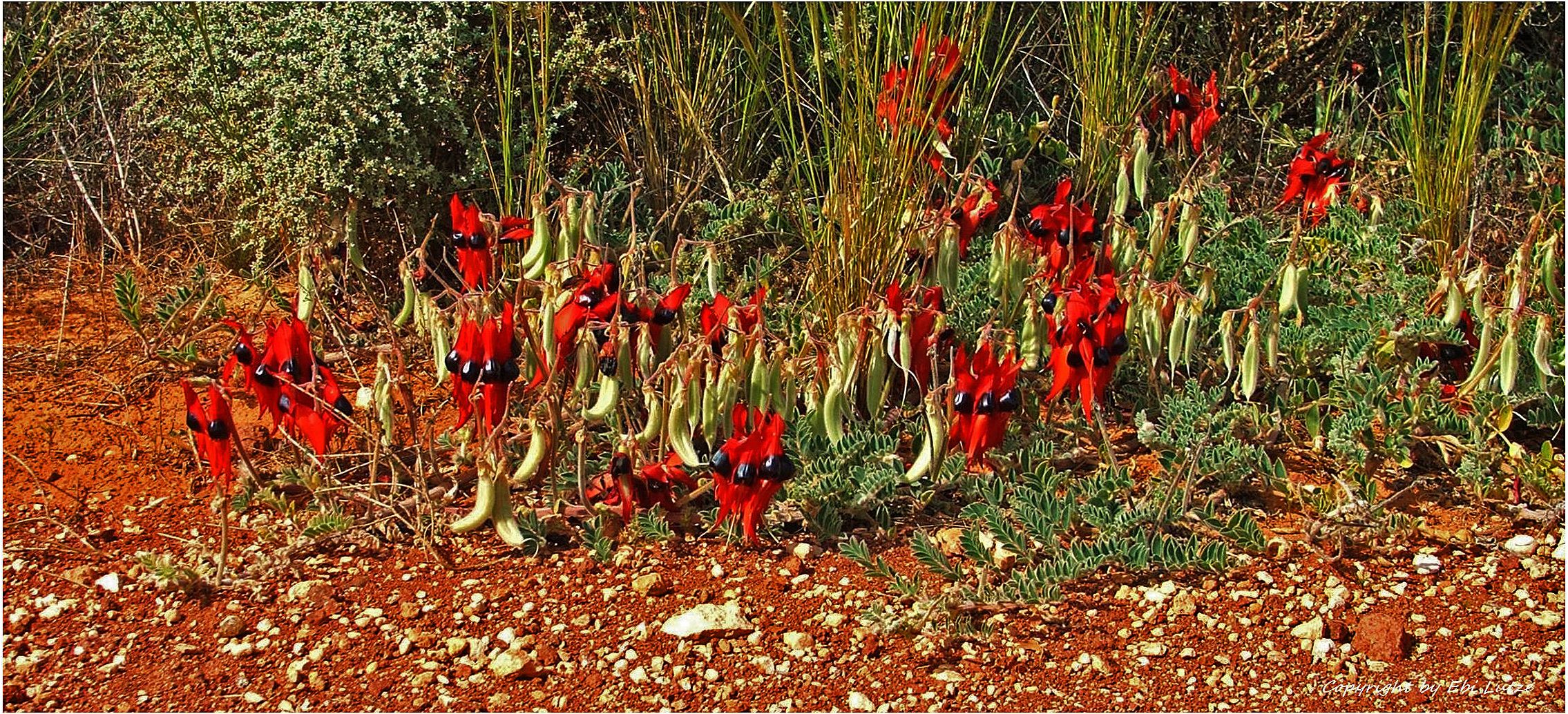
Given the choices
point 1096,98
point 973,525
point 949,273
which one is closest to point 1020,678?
point 973,525

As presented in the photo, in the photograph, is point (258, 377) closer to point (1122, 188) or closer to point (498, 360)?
point (498, 360)

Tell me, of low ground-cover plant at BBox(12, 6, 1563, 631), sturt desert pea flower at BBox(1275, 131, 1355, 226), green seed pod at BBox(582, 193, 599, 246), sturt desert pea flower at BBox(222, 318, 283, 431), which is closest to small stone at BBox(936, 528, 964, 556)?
low ground-cover plant at BBox(12, 6, 1563, 631)

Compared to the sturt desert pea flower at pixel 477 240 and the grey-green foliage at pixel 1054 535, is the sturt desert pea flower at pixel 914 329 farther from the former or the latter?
the sturt desert pea flower at pixel 477 240

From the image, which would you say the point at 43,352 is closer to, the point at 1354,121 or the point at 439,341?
the point at 439,341

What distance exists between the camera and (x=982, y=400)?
6.98ft

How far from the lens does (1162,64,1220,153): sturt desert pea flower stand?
3.13 m

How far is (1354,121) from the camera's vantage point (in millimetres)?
3629

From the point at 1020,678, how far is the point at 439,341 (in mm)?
909

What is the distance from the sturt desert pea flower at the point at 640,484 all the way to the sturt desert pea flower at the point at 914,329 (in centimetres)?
34

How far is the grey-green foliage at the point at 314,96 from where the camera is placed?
3076 mm

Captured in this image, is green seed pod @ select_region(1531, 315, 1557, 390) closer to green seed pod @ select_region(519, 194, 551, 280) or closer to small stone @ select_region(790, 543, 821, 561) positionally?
small stone @ select_region(790, 543, 821, 561)

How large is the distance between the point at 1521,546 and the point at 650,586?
1.24m

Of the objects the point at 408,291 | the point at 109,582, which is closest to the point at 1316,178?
the point at 408,291

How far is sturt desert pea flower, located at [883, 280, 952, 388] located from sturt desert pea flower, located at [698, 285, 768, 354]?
18 centimetres
